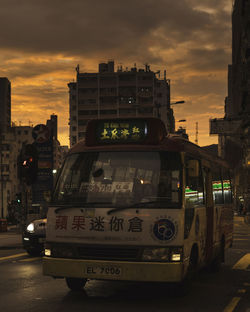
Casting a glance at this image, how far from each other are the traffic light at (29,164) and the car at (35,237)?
175 inches

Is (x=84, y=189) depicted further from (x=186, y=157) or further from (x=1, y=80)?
(x=1, y=80)

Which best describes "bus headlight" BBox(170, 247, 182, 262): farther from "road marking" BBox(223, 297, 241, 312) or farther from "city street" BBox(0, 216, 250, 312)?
"road marking" BBox(223, 297, 241, 312)

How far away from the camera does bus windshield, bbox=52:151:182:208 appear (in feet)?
29.1

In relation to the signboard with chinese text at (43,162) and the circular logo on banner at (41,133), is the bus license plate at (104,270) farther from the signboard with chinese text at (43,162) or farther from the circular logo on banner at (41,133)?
the circular logo on banner at (41,133)

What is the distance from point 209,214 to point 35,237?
6.79 meters

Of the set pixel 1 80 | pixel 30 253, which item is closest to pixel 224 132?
pixel 30 253

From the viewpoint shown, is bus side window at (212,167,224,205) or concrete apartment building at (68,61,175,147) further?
concrete apartment building at (68,61,175,147)

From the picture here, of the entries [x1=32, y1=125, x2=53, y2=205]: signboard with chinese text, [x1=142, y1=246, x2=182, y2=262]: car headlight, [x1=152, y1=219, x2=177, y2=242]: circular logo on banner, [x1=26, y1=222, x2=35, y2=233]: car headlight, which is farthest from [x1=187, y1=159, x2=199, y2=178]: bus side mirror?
[x1=32, y1=125, x2=53, y2=205]: signboard with chinese text

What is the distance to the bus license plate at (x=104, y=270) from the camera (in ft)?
28.5

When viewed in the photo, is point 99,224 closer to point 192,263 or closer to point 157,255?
point 157,255

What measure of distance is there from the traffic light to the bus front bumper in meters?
12.3

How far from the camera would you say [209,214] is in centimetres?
1155

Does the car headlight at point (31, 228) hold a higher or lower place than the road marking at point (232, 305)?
higher

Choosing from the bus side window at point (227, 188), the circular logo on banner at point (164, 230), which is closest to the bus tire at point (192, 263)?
the circular logo on banner at point (164, 230)
